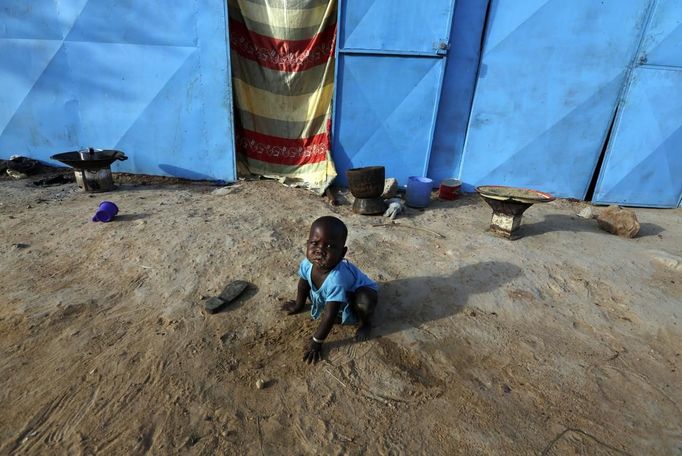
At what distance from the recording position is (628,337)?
2.72 meters

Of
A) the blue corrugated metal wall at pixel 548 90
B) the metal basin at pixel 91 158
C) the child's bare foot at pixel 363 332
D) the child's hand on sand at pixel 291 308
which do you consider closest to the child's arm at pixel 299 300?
the child's hand on sand at pixel 291 308

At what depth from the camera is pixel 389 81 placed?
16.7 feet

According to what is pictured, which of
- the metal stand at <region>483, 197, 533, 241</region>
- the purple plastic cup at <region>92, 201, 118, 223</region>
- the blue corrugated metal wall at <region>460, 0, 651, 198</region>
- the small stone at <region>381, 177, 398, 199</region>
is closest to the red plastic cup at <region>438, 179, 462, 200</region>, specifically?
the blue corrugated metal wall at <region>460, 0, 651, 198</region>

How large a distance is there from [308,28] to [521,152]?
3530 millimetres

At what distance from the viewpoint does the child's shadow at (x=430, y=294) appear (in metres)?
2.72

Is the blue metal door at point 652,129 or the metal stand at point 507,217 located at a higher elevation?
the blue metal door at point 652,129

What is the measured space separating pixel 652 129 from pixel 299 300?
570 cm

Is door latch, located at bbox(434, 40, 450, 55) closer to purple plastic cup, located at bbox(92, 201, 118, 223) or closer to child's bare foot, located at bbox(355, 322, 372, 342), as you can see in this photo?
child's bare foot, located at bbox(355, 322, 372, 342)

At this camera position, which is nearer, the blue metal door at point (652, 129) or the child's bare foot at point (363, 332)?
the child's bare foot at point (363, 332)

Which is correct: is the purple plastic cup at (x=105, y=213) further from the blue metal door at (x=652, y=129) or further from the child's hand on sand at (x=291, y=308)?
the blue metal door at (x=652, y=129)

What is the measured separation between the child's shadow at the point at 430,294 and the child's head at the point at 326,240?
65 centimetres

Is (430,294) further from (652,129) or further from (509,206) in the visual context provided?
(652,129)

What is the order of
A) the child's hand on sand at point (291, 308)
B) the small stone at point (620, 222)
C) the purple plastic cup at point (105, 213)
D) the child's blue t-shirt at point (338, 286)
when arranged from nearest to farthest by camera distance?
1. the child's blue t-shirt at point (338, 286)
2. the child's hand on sand at point (291, 308)
3. the purple plastic cup at point (105, 213)
4. the small stone at point (620, 222)

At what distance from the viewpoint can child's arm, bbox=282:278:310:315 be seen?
2.59 m
